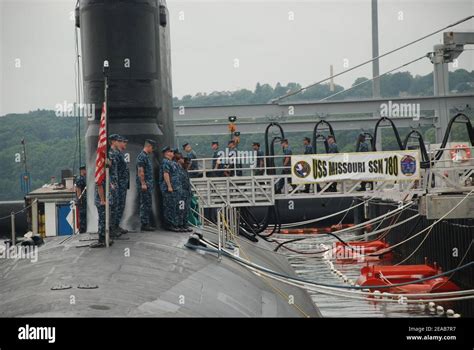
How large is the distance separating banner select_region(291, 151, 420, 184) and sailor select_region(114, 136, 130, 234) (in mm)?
12000

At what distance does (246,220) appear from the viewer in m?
23.9

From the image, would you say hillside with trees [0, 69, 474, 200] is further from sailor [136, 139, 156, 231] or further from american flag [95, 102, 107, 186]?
american flag [95, 102, 107, 186]

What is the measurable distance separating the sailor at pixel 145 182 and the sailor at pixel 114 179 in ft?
3.08

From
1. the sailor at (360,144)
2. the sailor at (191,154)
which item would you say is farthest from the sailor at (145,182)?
the sailor at (360,144)

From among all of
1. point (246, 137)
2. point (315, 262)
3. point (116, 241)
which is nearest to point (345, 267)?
point (315, 262)

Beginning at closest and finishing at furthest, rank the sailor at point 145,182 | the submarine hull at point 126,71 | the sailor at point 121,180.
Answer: the sailor at point 121,180
the submarine hull at point 126,71
the sailor at point 145,182

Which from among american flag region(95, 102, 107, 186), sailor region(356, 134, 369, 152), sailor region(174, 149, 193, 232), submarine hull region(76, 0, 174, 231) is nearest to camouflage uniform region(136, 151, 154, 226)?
submarine hull region(76, 0, 174, 231)

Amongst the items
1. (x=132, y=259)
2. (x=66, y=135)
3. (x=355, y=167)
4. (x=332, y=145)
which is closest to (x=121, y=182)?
(x=132, y=259)

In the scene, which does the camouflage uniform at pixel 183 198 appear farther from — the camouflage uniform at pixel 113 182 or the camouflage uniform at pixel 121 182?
the camouflage uniform at pixel 113 182

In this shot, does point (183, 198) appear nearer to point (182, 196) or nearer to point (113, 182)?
point (182, 196)

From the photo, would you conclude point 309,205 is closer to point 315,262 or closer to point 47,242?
point 315,262

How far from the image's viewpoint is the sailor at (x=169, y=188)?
14.0 metres

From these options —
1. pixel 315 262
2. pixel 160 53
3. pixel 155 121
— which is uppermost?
pixel 160 53
